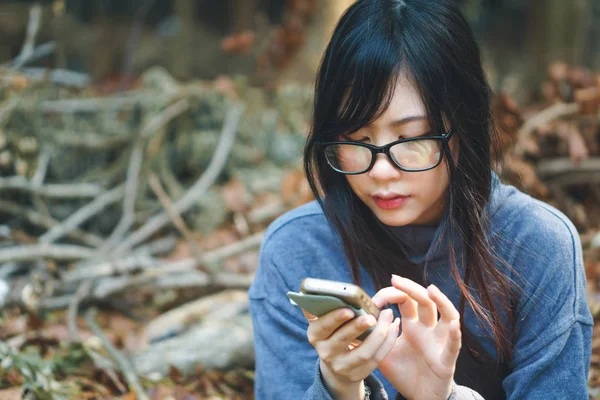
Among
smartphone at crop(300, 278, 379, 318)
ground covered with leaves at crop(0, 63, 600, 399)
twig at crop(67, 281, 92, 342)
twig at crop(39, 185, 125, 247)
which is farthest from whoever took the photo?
twig at crop(39, 185, 125, 247)

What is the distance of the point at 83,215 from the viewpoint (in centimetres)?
345

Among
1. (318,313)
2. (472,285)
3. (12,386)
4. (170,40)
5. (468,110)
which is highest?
(170,40)

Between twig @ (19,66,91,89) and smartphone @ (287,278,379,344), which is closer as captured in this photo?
smartphone @ (287,278,379,344)

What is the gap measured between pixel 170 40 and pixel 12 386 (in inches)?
179

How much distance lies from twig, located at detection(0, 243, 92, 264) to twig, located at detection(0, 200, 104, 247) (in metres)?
0.11

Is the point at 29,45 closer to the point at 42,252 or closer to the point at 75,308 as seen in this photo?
the point at 42,252

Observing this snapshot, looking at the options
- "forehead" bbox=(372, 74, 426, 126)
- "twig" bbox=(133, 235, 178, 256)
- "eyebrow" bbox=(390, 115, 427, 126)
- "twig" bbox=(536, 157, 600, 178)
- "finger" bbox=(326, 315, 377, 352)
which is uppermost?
"forehead" bbox=(372, 74, 426, 126)

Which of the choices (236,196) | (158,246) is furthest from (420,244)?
(236,196)

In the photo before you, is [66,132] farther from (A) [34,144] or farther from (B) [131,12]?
(B) [131,12]

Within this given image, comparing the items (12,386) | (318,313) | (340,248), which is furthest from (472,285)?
(12,386)

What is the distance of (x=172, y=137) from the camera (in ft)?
14.1

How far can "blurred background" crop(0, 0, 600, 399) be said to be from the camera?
256cm

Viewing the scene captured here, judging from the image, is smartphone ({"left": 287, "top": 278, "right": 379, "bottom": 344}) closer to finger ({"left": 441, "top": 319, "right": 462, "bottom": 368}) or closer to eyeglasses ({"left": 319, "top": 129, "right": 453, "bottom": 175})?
finger ({"left": 441, "top": 319, "right": 462, "bottom": 368})

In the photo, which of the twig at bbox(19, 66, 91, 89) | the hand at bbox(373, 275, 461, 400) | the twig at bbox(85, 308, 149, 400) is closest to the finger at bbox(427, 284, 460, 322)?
the hand at bbox(373, 275, 461, 400)
